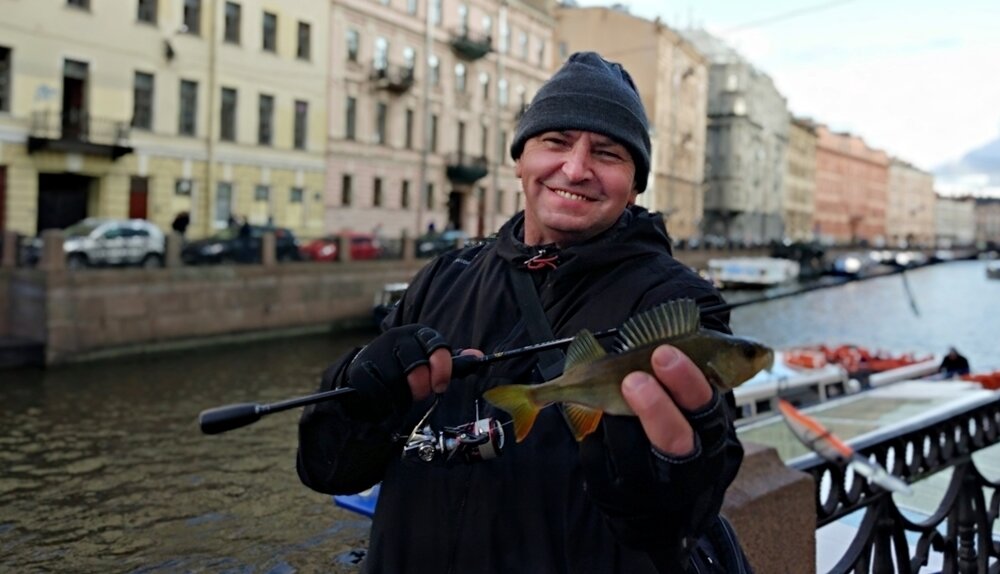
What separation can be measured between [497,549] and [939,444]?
306 centimetres

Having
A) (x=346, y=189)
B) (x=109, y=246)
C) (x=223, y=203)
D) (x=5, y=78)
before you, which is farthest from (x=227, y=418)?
(x=346, y=189)

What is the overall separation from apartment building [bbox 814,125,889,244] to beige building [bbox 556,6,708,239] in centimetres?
4121

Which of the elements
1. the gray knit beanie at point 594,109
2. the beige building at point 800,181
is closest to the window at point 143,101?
the gray knit beanie at point 594,109

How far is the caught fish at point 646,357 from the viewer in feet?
4.79

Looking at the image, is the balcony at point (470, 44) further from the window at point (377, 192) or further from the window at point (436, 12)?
the window at point (377, 192)

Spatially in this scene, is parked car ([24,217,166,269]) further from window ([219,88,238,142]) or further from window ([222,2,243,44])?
window ([222,2,243,44])

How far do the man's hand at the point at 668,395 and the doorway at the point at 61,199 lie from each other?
28450 millimetres

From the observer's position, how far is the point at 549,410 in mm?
1853

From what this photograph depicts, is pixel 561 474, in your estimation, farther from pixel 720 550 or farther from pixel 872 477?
pixel 872 477

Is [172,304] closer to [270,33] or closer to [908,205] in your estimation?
[270,33]

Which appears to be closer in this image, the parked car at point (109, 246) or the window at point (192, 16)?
the parked car at point (109, 246)

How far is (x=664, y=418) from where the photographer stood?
146 centimetres

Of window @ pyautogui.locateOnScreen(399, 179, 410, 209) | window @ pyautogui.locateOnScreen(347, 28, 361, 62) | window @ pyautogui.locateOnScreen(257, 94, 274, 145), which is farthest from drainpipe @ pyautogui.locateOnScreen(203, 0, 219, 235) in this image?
window @ pyautogui.locateOnScreen(399, 179, 410, 209)

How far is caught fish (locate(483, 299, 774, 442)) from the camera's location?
1.46 m
